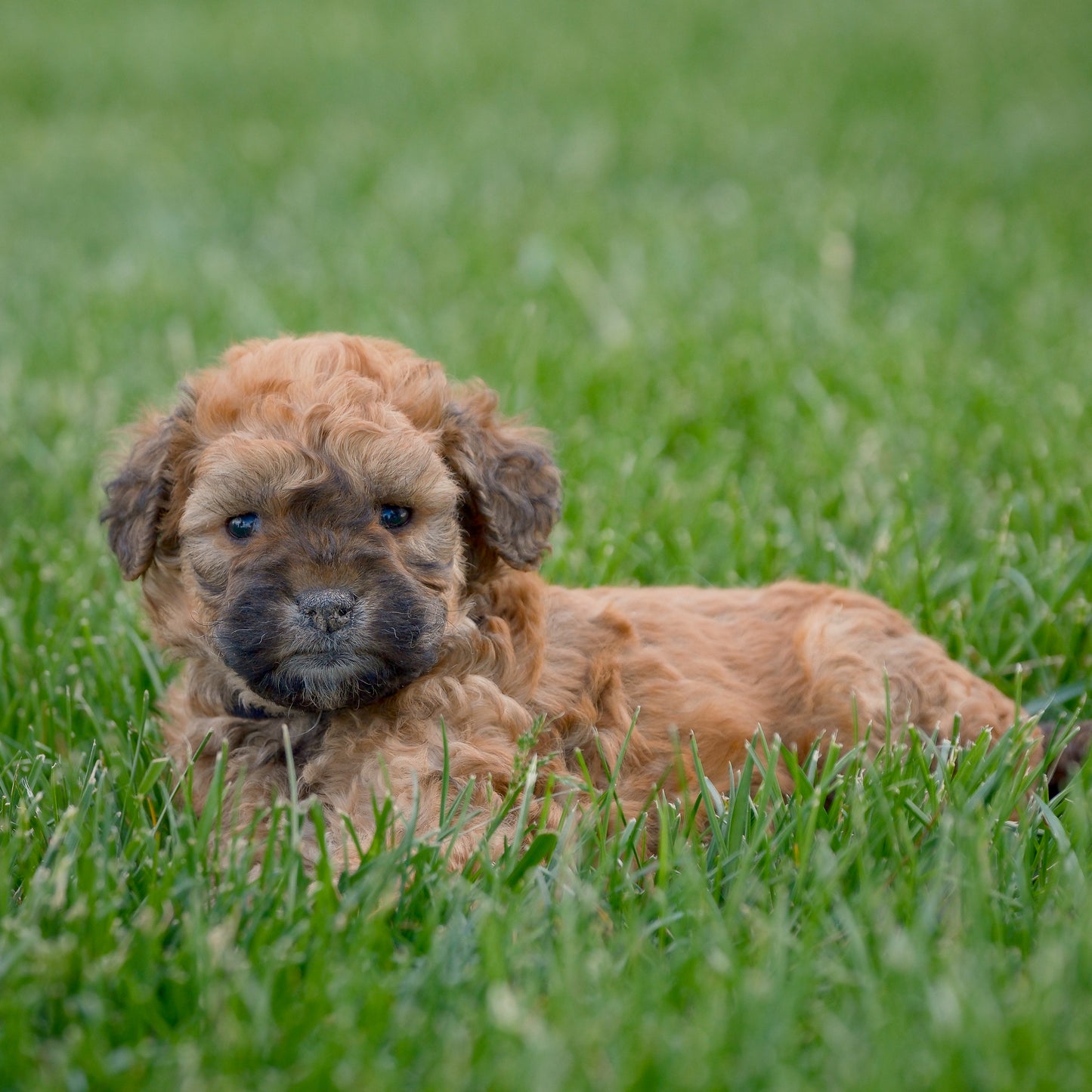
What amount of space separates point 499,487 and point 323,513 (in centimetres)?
59

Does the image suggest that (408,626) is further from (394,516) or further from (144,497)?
(144,497)

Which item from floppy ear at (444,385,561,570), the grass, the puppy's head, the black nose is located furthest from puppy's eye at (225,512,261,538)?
the grass

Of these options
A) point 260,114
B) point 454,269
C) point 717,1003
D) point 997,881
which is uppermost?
point 260,114

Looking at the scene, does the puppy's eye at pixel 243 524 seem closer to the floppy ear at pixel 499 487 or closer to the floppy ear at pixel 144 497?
the floppy ear at pixel 144 497

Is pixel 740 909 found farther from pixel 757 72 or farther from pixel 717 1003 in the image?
pixel 757 72

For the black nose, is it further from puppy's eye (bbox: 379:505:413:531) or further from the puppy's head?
puppy's eye (bbox: 379:505:413:531)

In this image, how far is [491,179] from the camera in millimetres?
10672

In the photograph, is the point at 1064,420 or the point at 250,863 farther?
the point at 1064,420

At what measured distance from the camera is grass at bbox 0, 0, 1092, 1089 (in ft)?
7.98

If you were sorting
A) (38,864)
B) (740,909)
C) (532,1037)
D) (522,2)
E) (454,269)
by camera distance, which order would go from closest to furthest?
1. (532,1037)
2. (740,909)
3. (38,864)
4. (454,269)
5. (522,2)

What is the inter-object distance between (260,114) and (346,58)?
5.68ft

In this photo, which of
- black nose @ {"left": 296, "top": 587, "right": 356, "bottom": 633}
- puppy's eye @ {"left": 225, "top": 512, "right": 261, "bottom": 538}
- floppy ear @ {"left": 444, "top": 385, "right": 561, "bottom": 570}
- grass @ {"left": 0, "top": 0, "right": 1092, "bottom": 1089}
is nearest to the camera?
grass @ {"left": 0, "top": 0, "right": 1092, "bottom": 1089}

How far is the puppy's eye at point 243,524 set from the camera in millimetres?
3232

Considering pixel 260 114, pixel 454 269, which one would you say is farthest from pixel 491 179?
pixel 260 114
